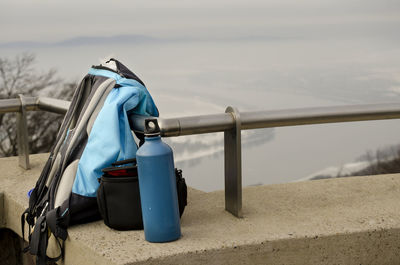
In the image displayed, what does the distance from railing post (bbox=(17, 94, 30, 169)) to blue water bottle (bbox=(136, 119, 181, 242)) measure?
1.79 m

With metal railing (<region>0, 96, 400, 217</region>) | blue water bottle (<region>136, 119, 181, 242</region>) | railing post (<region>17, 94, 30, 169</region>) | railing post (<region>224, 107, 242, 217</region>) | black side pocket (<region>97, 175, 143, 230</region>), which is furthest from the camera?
railing post (<region>17, 94, 30, 169</region>)

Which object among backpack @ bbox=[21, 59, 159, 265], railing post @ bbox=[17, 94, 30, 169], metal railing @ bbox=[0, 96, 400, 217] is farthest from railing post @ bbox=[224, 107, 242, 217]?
railing post @ bbox=[17, 94, 30, 169]

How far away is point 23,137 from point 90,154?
4.85 ft

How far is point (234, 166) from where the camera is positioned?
2.45 m

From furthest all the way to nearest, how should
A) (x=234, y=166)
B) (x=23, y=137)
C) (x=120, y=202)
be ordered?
(x=23, y=137), (x=234, y=166), (x=120, y=202)

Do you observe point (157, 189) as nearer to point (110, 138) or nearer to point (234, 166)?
point (110, 138)

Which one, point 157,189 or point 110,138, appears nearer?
point 157,189

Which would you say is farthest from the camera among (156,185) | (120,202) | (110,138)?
(110,138)

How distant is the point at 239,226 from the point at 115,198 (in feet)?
1.81

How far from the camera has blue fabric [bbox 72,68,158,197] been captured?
2.32 m

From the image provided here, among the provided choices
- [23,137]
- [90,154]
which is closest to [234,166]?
[90,154]

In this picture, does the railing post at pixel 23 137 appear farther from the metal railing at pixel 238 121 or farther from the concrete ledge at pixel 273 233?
the metal railing at pixel 238 121

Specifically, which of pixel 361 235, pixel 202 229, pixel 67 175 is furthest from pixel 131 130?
pixel 361 235

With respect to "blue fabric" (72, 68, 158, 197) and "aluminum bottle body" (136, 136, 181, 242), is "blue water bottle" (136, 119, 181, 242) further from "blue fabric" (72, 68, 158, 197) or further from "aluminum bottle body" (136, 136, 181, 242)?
"blue fabric" (72, 68, 158, 197)
